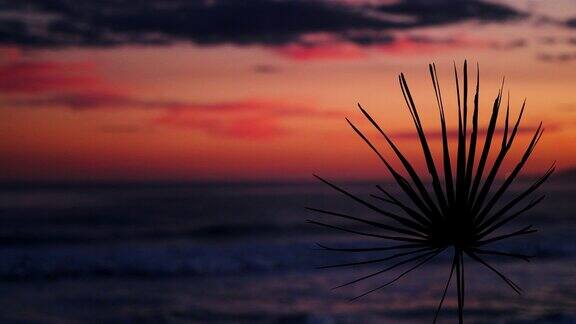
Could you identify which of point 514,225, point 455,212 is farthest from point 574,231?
point 455,212

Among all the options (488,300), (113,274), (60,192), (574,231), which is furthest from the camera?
(60,192)

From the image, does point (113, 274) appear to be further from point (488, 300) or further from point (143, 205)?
point (143, 205)

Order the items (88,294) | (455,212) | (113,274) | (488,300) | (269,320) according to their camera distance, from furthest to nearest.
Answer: (113,274)
(88,294)
(488,300)
(269,320)
(455,212)

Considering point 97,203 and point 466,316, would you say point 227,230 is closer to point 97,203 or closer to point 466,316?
point 97,203

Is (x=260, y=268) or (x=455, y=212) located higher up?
(x=455, y=212)

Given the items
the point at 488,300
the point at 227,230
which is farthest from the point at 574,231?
the point at 488,300

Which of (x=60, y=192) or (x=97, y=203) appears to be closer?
(x=97, y=203)
